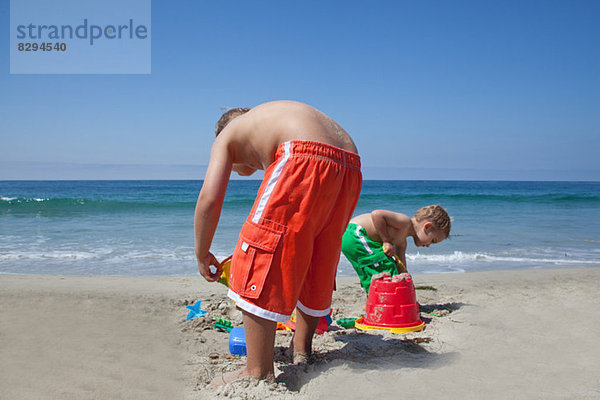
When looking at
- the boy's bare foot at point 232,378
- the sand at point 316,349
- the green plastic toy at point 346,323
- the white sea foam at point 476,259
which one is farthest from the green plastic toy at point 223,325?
the white sea foam at point 476,259

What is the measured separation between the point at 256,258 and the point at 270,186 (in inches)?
11.3

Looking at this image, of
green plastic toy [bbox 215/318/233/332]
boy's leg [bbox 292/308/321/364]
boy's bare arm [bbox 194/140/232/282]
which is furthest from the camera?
green plastic toy [bbox 215/318/233/332]

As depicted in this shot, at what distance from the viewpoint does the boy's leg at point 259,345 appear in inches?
71.7

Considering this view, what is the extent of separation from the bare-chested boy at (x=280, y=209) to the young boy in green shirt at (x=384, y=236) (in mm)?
1692

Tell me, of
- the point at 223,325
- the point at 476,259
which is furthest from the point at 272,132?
the point at 476,259

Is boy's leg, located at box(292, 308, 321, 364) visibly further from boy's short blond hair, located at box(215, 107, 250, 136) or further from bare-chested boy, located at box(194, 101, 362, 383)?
boy's short blond hair, located at box(215, 107, 250, 136)

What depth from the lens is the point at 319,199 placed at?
6.00 feet

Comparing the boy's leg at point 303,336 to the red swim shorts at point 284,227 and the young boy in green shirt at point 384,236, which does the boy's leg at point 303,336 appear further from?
the young boy in green shirt at point 384,236

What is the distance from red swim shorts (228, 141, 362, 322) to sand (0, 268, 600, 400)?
366 millimetres

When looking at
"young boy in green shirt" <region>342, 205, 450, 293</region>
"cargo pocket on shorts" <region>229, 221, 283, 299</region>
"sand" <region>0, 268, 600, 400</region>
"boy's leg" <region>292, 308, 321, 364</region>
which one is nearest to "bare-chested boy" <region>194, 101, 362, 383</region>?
"cargo pocket on shorts" <region>229, 221, 283, 299</region>

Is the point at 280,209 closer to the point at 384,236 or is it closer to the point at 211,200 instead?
the point at 211,200

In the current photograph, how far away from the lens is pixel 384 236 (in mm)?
3818

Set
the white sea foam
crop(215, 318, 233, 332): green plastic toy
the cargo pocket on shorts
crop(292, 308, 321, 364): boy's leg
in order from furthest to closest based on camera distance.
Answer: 1. the white sea foam
2. crop(215, 318, 233, 332): green plastic toy
3. crop(292, 308, 321, 364): boy's leg
4. the cargo pocket on shorts

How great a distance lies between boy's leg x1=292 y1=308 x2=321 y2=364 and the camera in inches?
87.7
